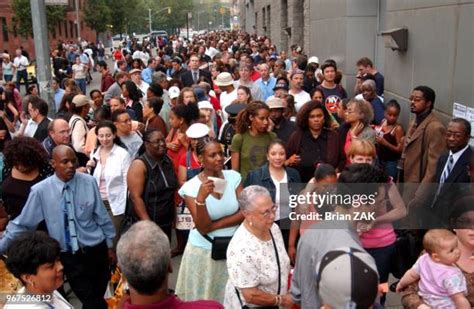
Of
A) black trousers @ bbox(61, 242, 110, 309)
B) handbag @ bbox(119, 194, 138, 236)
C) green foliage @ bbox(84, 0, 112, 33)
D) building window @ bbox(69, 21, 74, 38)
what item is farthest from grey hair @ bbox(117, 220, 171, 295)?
building window @ bbox(69, 21, 74, 38)

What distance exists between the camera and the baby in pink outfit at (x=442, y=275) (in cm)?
322

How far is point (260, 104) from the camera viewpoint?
5.71 m

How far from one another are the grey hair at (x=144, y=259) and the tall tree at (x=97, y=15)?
1821 inches

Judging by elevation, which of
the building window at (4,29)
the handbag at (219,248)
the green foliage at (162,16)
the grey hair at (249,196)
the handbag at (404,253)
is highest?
the green foliage at (162,16)

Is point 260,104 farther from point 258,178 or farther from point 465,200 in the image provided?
point 465,200

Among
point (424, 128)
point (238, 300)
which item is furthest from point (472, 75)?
point (238, 300)

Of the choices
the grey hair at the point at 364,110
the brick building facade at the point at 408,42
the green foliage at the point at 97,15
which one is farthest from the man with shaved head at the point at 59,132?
the green foliage at the point at 97,15

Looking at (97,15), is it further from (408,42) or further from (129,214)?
(129,214)

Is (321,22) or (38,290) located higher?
(321,22)

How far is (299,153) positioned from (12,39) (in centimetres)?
4478

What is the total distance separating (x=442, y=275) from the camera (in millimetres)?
3281

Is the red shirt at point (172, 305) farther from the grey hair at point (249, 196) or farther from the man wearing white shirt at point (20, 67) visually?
the man wearing white shirt at point (20, 67)

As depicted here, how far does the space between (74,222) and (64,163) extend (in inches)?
19.5

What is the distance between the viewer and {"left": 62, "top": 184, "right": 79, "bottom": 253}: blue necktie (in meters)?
4.30
